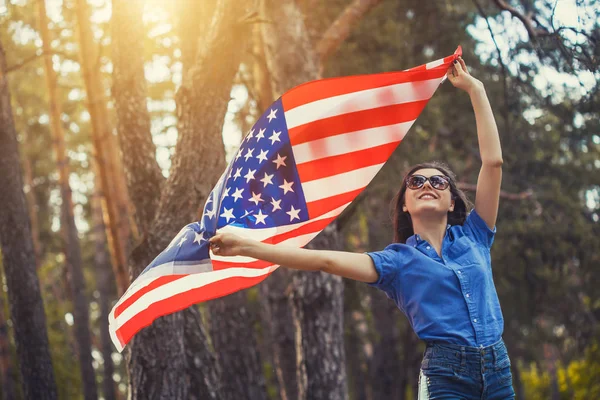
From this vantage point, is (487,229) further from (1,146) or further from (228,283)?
(1,146)

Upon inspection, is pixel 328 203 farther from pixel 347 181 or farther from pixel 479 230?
pixel 479 230

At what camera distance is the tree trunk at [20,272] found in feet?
28.4

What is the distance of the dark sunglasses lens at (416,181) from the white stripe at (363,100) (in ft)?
3.62

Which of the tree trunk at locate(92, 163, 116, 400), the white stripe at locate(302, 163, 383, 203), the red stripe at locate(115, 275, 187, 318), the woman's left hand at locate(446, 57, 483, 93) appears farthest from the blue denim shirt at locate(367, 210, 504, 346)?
the tree trunk at locate(92, 163, 116, 400)

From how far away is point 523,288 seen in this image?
707 inches

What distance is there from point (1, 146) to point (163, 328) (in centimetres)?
339

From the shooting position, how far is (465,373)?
3.49 meters

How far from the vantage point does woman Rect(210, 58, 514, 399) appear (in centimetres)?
349

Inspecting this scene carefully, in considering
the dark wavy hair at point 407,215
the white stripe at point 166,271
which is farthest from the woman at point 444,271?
the white stripe at point 166,271

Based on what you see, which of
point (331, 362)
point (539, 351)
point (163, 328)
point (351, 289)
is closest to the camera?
point (163, 328)

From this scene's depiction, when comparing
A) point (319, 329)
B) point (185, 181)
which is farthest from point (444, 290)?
point (319, 329)

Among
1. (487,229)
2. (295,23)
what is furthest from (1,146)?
(487,229)

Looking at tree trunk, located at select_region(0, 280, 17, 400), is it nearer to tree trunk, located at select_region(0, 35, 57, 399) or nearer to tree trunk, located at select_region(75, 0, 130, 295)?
tree trunk, located at select_region(75, 0, 130, 295)

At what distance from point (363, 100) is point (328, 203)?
28.6 inches
